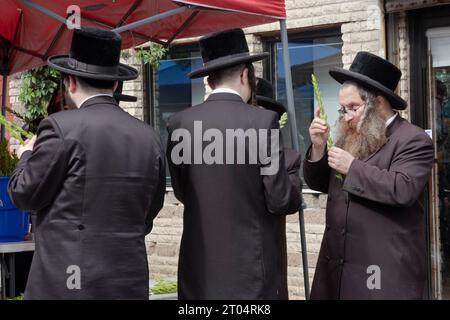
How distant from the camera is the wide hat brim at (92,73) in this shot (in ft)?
11.7

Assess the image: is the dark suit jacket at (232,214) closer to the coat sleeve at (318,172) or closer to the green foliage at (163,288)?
the coat sleeve at (318,172)

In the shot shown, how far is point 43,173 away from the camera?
3342 mm

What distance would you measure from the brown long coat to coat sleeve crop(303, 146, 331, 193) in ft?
0.81

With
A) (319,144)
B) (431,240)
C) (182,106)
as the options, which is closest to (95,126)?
(319,144)

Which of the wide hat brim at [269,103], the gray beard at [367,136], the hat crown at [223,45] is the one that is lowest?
the gray beard at [367,136]

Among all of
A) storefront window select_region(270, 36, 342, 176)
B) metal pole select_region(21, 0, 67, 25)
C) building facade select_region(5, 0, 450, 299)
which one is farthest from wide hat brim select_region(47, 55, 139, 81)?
storefront window select_region(270, 36, 342, 176)

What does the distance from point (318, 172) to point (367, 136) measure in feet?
1.30

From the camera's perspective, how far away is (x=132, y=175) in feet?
11.5

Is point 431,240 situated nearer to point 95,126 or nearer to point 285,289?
point 285,289

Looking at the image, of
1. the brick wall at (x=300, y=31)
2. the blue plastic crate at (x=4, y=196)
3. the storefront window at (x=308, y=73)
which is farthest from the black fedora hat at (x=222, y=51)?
the storefront window at (x=308, y=73)

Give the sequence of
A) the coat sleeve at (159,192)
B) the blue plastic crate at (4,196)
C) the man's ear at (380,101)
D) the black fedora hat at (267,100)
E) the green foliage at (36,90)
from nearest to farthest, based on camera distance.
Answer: the coat sleeve at (159,192) < the man's ear at (380,101) < the blue plastic crate at (4,196) < the black fedora hat at (267,100) < the green foliage at (36,90)

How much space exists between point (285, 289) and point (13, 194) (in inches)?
66.1

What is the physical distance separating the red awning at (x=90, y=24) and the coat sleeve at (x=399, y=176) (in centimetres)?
158

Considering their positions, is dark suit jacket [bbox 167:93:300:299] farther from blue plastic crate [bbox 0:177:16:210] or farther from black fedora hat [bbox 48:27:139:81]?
blue plastic crate [bbox 0:177:16:210]
